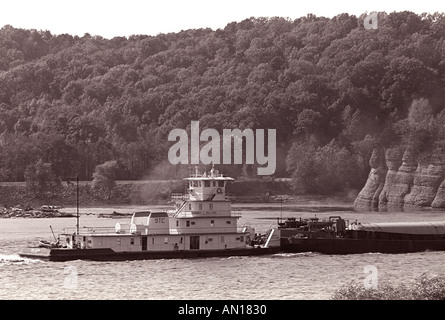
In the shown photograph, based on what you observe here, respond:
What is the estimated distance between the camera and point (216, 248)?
9675 cm

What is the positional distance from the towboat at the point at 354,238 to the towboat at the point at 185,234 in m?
4.02

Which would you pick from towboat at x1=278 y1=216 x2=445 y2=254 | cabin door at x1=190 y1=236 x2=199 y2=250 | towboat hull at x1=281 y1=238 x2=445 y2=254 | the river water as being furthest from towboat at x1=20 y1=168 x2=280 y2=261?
towboat at x1=278 y1=216 x2=445 y2=254

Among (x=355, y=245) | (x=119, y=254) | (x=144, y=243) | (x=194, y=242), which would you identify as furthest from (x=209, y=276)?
(x=355, y=245)

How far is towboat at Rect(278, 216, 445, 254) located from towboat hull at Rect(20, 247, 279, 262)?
18.7 feet

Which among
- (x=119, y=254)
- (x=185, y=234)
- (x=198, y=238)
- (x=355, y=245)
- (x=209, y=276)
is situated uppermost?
(x=185, y=234)

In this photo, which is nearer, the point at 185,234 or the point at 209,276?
the point at 209,276

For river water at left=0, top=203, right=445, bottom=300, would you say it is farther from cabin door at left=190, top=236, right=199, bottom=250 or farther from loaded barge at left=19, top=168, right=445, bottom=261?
cabin door at left=190, top=236, right=199, bottom=250

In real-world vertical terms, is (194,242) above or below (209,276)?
above

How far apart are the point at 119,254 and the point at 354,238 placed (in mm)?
23383

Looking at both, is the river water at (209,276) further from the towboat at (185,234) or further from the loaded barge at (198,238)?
the towboat at (185,234)

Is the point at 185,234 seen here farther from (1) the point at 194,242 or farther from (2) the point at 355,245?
(2) the point at 355,245

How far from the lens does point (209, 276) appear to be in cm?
8469

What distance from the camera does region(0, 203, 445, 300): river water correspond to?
76312 millimetres

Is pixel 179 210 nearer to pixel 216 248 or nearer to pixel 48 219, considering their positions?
pixel 216 248
